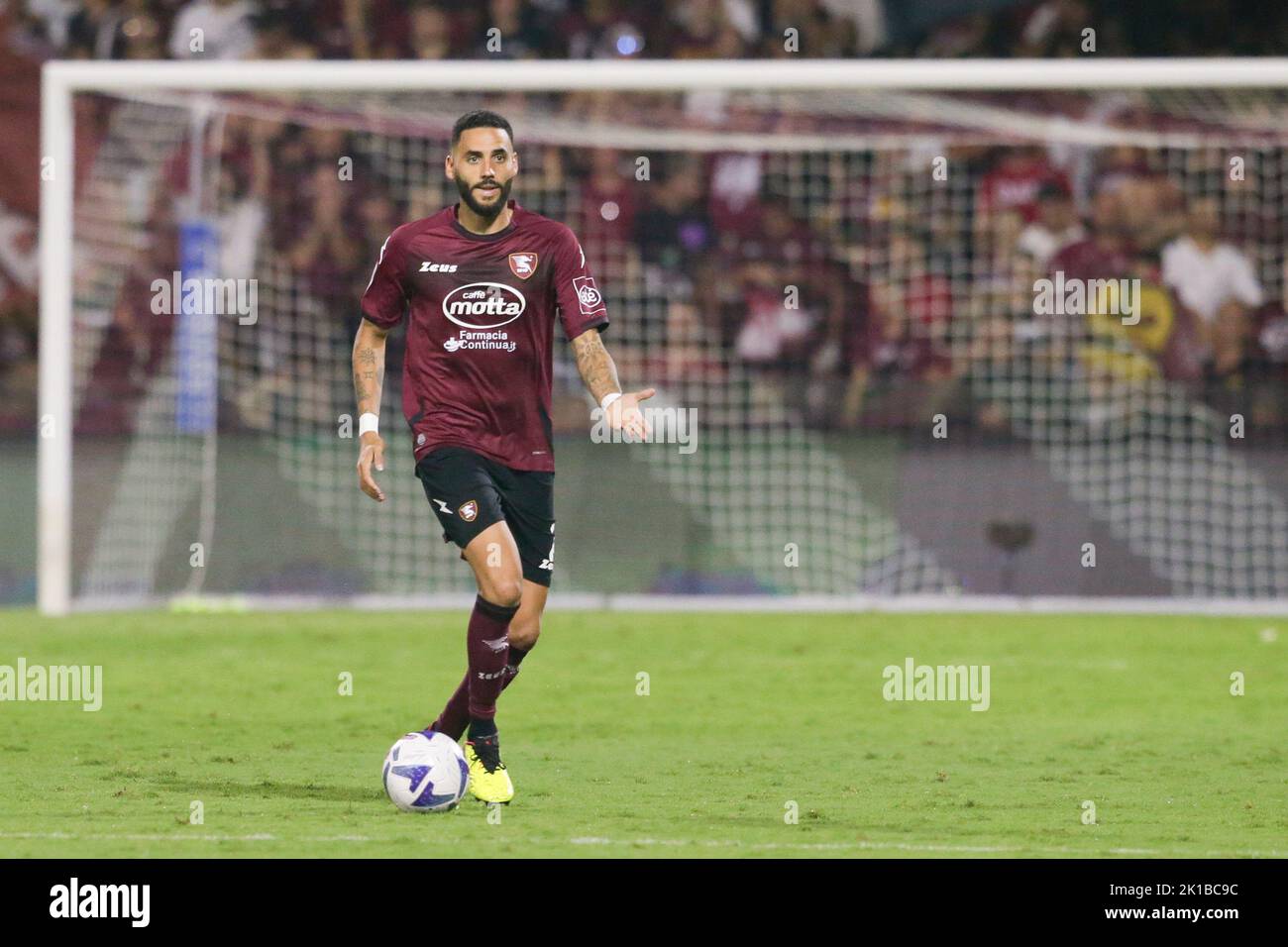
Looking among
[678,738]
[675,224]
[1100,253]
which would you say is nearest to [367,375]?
[678,738]

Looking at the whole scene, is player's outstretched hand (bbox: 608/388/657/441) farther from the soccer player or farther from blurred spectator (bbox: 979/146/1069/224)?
blurred spectator (bbox: 979/146/1069/224)

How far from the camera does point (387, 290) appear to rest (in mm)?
7578

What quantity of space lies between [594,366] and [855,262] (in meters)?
8.87

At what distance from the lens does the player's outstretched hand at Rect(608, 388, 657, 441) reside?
682 cm

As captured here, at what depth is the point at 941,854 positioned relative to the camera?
6285mm

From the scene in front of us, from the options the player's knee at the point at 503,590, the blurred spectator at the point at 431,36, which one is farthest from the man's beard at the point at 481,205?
the blurred spectator at the point at 431,36

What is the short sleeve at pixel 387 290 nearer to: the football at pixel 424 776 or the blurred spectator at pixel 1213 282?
the football at pixel 424 776

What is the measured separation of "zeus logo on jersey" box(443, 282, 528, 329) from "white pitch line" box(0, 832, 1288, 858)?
1.87 m

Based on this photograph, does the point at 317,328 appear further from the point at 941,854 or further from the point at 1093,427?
the point at 941,854

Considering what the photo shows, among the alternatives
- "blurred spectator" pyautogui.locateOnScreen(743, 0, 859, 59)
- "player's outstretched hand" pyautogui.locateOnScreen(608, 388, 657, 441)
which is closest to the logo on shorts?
"player's outstretched hand" pyautogui.locateOnScreen(608, 388, 657, 441)

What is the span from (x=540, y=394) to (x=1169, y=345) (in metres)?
8.73

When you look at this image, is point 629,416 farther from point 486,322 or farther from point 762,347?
point 762,347

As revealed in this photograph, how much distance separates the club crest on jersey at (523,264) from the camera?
7.45m
